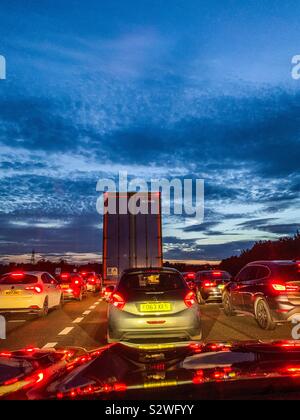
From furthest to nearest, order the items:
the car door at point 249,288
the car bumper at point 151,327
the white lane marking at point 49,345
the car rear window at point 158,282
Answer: the car door at point 249,288, the white lane marking at point 49,345, the car rear window at point 158,282, the car bumper at point 151,327

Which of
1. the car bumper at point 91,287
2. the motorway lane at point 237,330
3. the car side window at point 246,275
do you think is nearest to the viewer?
the motorway lane at point 237,330

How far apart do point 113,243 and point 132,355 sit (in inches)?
553

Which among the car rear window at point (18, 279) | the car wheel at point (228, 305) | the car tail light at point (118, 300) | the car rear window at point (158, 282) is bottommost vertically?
the car wheel at point (228, 305)

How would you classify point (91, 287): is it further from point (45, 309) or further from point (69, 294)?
point (45, 309)

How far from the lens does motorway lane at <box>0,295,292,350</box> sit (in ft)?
33.0

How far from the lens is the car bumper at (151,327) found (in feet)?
26.5

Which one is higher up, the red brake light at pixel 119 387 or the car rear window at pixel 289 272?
the car rear window at pixel 289 272

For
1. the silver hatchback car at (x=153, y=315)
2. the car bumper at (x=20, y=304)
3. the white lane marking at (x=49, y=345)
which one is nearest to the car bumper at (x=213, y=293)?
the car bumper at (x=20, y=304)

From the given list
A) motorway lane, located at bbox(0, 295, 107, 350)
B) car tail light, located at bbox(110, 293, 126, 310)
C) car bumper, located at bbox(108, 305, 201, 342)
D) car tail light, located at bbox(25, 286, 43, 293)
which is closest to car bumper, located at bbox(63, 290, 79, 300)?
motorway lane, located at bbox(0, 295, 107, 350)

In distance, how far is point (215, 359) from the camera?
13.4 ft

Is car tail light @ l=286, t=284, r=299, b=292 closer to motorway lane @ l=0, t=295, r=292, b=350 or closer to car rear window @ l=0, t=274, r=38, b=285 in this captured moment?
motorway lane @ l=0, t=295, r=292, b=350

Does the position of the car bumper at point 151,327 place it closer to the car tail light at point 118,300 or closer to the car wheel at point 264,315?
the car tail light at point 118,300

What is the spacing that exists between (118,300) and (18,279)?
8.75 meters
